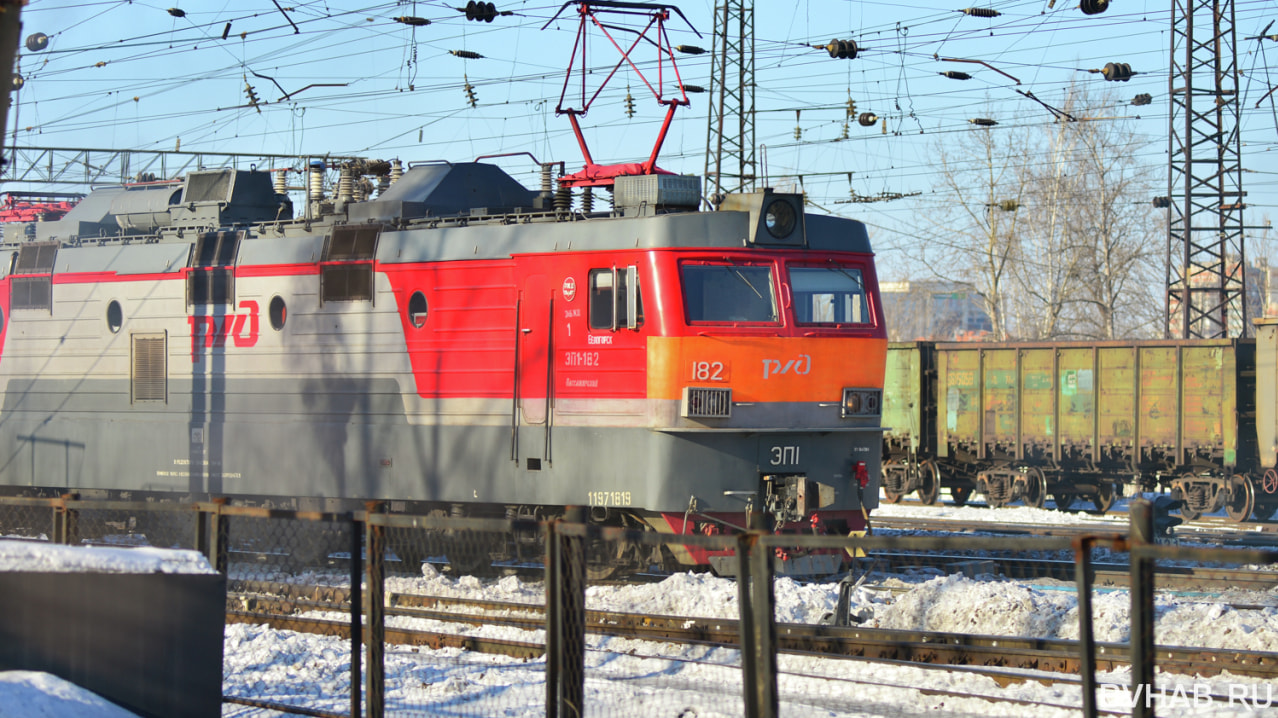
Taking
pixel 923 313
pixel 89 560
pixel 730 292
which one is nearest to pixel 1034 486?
pixel 730 292

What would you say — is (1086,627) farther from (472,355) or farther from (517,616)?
(472,355)

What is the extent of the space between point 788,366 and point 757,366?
0.35 metres

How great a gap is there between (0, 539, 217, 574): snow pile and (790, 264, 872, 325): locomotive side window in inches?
278

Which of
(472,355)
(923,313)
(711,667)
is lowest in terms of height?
(711,667)

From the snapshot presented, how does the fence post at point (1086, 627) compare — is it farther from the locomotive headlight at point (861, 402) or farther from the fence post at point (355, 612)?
the locomotive headlight at point (861, 402)

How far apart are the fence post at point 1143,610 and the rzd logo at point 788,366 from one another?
708 centimetres

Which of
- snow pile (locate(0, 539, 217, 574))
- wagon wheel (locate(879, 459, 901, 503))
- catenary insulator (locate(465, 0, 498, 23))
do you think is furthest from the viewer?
wagon wheel (locate(879, 459, 901, 503))

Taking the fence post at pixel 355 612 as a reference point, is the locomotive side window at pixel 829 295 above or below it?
above

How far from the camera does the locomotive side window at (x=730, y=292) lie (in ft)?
37.4

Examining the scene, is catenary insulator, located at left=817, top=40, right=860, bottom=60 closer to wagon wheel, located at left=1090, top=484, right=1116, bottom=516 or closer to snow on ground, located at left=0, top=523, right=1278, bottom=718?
wagon wheel, located at left=1090, top=484, right=1116, bottom=516

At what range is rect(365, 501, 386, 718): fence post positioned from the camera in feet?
20.7

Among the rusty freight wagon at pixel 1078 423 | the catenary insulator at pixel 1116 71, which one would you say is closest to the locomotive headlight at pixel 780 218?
the rusty freight wagon at pixel 1078 423

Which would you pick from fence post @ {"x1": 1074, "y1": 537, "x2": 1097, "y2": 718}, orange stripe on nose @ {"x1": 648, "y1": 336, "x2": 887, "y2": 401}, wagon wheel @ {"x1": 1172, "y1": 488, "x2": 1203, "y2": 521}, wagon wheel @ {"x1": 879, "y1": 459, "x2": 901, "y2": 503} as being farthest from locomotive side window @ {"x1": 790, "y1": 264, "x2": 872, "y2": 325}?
wagon wheel @ {"x1": 879, "y1": 459, "x2": 901, "y2": 503}

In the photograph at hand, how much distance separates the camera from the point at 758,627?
5242 mm
